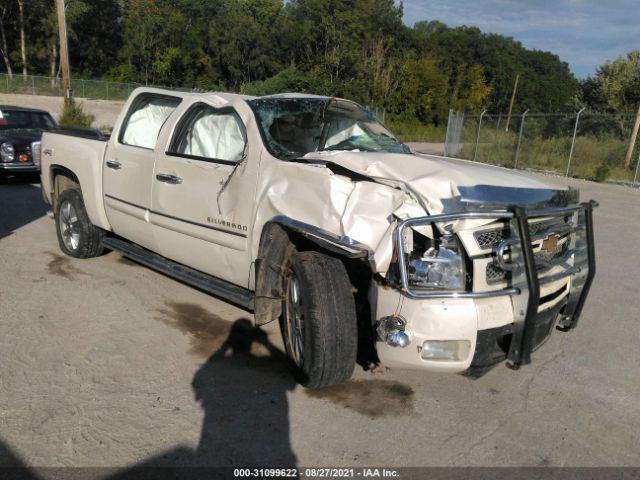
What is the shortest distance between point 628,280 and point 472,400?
403 cm

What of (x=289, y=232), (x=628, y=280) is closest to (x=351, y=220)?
(x=289, y=232)

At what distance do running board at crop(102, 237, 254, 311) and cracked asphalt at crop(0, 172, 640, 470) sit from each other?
39 cm

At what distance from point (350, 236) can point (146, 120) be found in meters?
3.42

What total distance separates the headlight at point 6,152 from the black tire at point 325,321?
10340 mm

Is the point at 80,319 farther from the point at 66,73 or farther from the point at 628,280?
the point at 66,73

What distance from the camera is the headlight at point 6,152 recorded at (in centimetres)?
1156

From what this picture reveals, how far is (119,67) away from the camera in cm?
6059

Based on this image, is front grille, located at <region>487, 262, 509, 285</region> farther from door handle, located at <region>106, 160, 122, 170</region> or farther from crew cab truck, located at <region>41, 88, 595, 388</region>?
door handle, located at <region>106, 160, 122, 170</region>

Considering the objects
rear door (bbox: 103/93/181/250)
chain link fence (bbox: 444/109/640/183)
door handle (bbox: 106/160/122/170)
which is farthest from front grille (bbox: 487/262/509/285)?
chain link fence (bbox: 444/109/640/183)

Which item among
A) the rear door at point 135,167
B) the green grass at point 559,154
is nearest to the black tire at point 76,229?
the rear door at point 135,167

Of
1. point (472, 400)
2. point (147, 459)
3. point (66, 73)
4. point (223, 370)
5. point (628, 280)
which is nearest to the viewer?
point (147, 459)

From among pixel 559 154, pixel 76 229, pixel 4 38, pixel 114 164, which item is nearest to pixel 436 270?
pixel 114 164

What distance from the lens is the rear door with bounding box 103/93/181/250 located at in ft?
17.1

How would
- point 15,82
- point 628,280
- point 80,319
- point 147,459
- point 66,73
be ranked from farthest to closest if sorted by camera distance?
point 15,82, point 66,73, point 628,280, point 80,319, point 147,459
